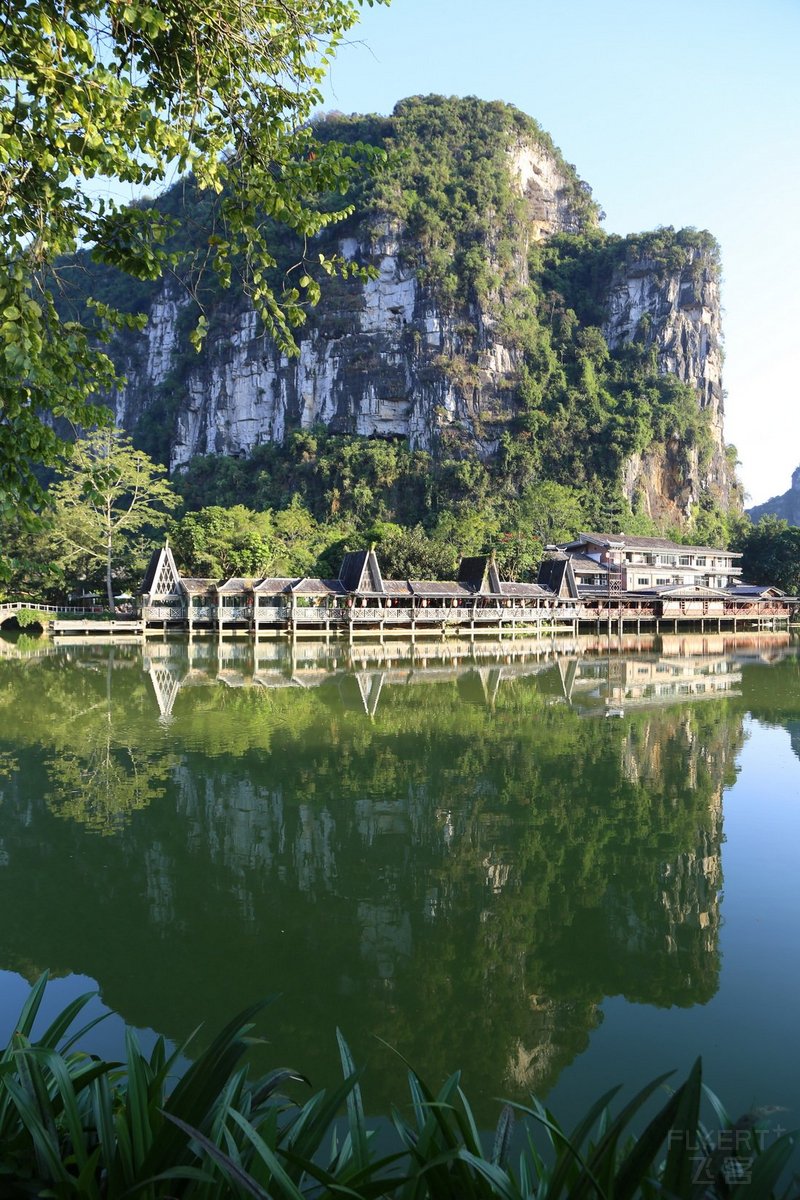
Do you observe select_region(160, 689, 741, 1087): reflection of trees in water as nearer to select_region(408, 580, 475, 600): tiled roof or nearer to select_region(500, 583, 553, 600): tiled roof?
select_region(408, 580, 475, 600): tiled roof

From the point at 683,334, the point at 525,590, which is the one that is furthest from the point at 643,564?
the point at 683,334

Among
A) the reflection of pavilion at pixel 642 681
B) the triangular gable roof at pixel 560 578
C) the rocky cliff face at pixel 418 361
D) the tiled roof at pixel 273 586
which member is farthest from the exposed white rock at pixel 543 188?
the reflection of pavilion at pixel 642 681

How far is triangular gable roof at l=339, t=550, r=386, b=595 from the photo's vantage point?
3900cm

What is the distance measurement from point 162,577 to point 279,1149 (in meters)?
38.0

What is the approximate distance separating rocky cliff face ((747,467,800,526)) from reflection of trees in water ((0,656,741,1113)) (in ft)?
429

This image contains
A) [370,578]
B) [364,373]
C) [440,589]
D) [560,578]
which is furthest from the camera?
[364,373]

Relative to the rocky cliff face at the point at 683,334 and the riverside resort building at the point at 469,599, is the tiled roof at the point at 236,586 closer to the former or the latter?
the riverside resort building at the point at 469,599

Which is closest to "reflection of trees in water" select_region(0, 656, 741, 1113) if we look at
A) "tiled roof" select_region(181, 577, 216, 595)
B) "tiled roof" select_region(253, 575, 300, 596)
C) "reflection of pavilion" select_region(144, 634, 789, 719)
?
"reflection of pavilion" select_region(144, 634, 789, 719)

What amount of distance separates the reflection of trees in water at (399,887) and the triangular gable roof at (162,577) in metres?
25.9

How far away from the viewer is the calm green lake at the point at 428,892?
4504 mm

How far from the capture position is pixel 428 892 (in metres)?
6.52

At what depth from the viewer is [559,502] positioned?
62750 mm

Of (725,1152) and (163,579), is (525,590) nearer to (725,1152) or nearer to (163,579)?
(163,579)

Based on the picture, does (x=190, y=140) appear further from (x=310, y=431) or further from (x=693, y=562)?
(x=310, y=431)
